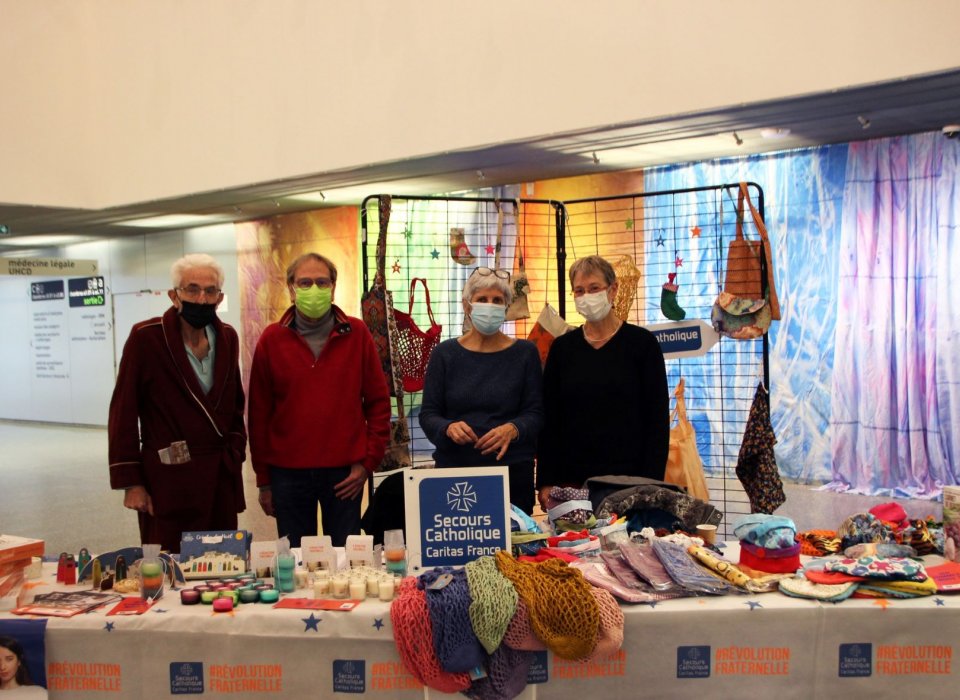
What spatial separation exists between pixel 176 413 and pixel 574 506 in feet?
4.25

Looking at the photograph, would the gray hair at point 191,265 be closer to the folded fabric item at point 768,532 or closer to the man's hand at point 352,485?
the man's hand at point 352,485

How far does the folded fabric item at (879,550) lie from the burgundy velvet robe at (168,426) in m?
1.91

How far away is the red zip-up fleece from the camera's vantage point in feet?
9.40

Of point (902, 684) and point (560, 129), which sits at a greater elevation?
point (560, 129)

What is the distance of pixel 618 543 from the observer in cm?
221

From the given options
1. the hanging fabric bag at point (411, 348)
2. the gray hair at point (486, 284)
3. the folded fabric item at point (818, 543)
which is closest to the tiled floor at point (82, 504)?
the hanging fabric bag at point (411, 348)

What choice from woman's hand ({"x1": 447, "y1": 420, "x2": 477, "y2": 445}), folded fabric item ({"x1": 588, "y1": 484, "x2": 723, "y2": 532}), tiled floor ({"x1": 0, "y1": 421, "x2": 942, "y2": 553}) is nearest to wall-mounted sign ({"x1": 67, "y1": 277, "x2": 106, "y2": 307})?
tiled floor ({"x1": 0, "y1": 421, "x2": 942, "y2": 553})

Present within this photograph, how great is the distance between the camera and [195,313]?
2752 mm

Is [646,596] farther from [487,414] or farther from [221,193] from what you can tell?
[221,193]

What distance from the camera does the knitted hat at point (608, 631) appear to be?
1.86 meters

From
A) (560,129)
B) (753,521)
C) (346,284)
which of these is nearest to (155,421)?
(753,521)

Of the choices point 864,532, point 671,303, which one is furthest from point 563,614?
point 671,303

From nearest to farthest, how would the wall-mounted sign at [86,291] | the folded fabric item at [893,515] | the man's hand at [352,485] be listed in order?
the folded fabric item at [893,515]
the man's hand at [352,485]
the wall-mounted sign at [86,291]

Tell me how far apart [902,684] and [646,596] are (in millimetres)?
625
